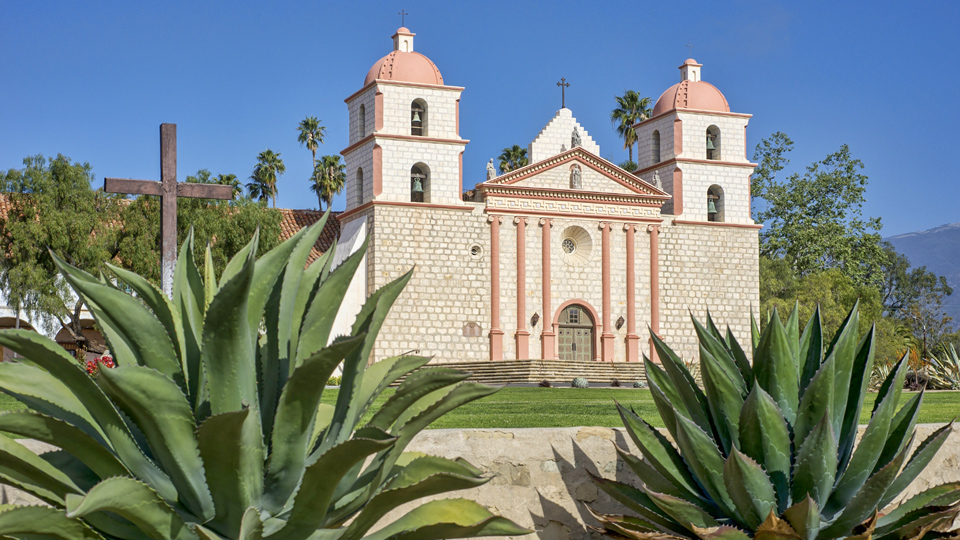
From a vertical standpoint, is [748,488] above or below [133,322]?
below

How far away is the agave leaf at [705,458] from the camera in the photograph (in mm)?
4293

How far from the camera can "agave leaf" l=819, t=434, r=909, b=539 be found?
13.5ft

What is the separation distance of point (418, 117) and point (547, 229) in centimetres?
553

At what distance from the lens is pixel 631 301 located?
33.7 m

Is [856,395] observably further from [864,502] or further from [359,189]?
[359,189]

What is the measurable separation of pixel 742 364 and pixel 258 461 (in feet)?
8.49

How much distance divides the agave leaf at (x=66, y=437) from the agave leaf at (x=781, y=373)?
2.66m

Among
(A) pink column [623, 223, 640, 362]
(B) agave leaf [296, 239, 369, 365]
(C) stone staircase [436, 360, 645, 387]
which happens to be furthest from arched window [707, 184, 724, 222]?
(B) agave leaf [296, 239, 369, 365]

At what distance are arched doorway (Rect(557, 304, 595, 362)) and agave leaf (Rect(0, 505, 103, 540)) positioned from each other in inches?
1186

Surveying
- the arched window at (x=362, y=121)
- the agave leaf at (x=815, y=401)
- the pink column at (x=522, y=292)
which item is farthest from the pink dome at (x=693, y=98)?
the agave leaf at (x=815, y=401)

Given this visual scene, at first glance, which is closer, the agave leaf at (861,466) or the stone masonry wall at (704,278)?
the agave leaf at (861,466)

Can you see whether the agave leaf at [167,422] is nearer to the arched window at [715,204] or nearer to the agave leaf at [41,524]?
the agave leaf at [41,524]

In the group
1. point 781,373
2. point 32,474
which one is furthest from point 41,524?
point 781,373

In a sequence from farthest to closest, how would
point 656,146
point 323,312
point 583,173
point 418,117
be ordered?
point 656,146
point 583,173
point 418,117
point 323,312
